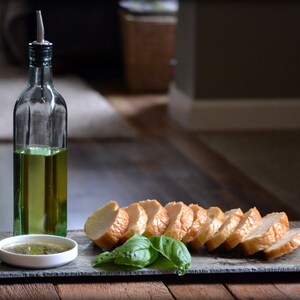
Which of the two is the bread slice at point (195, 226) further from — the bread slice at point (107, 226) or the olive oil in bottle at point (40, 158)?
the olive oil in bottle at point (40, 158)

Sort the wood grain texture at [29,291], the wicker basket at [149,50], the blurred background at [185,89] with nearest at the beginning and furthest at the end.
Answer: the wood grain texture at [29,291], the blurred background at [185,89], the wicker basket at [149,50]

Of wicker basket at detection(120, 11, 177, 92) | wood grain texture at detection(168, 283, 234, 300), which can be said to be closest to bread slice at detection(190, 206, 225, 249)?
wood grain texture at detection(168, 283, 234, 300)

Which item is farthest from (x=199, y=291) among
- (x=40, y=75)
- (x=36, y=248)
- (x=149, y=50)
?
(x=149, y=50)

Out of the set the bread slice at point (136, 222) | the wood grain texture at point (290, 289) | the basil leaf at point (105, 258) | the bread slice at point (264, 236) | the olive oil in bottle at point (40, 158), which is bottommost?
the wood grain texture at point (290, 289)

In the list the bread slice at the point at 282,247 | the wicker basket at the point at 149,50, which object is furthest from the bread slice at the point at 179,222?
the wicker basket at the point at 149,50

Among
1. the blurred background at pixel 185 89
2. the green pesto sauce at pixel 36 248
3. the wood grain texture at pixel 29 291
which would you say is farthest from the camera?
the blurred background at pixel 185 89

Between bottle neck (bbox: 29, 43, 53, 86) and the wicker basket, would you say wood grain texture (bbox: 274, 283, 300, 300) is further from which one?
the wicker basket

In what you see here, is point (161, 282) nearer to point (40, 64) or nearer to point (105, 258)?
point (105, 258)
